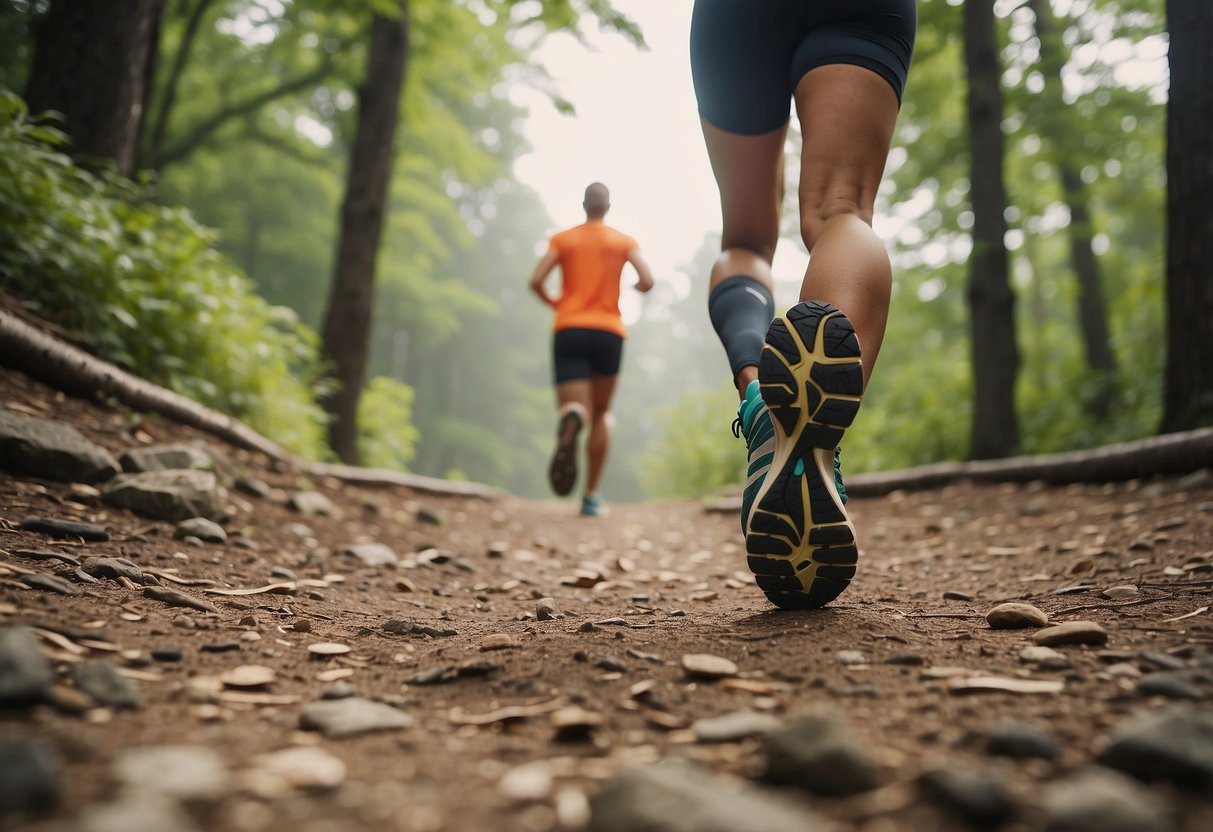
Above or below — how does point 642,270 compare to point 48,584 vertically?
above

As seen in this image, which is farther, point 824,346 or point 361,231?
point 361,231

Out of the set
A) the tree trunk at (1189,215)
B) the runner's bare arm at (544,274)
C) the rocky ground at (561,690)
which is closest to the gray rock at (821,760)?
the rocky ground at (561,690)

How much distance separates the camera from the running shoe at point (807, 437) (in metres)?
1.34

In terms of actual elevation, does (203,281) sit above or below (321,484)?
above

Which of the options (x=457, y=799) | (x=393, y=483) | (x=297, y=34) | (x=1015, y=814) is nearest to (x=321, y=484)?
(x=393, y=483)

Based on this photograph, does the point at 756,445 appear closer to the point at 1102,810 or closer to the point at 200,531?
the point at 1102,810

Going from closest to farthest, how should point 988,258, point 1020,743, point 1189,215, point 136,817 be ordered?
point 136,817 → point 1020,743 → point 1189,215 → point 988,258

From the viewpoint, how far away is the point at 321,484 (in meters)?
3.87

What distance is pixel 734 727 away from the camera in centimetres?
85

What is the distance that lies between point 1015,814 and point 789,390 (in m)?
0.82

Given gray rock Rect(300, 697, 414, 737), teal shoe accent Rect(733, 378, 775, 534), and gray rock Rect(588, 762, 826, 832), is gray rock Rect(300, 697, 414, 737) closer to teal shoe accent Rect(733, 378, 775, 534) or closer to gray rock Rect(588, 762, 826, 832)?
gray rock Rect(588, 762, 826, 832)

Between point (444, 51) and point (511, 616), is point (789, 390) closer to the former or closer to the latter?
point (511, 616)

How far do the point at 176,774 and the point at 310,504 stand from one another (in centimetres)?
267

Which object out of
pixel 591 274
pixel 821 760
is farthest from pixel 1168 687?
pixel 591 274
